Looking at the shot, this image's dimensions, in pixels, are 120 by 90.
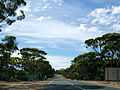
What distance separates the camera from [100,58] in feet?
231

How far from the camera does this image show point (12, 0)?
92.3 feet

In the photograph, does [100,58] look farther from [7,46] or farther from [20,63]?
[7,46]

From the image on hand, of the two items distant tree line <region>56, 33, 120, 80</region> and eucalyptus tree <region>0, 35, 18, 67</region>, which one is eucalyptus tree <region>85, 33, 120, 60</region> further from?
eucalyptus tree <region>0, 35, 18, 67</region>

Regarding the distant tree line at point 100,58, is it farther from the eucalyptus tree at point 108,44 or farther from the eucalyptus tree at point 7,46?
the eucalyptus tree at point 7,46

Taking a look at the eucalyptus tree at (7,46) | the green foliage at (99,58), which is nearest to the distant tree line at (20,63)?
the eucalyptus tree at (7,46)

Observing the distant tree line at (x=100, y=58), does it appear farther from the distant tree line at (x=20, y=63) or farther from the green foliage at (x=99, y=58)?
the distant tree line at (x=20, y=63)

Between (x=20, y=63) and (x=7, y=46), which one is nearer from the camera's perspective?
(x=7, y=46)

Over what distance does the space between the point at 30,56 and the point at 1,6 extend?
4265 centimetres

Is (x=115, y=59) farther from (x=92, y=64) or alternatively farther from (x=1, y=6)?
(x=1, y=6)

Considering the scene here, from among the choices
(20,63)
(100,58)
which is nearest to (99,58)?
(100,58)

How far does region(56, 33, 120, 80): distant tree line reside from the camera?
5634 centimetres

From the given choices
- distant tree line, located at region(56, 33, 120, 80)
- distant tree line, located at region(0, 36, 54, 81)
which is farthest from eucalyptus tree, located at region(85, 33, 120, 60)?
distant tree line, located at region(0, 36, 54, 81)

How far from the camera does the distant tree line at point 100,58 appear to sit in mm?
56344

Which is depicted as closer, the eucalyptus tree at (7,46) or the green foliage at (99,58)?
the eucalyptus tree at (7,46)
